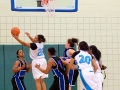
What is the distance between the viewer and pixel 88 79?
7.71m

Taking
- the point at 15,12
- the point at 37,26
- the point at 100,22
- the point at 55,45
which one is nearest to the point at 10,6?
the point at 15,12

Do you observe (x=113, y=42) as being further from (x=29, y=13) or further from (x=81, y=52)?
(x=81, y=52)

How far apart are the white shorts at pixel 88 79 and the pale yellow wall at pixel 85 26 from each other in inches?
119

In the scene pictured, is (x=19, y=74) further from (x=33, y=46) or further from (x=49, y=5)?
(x=49, y=5)

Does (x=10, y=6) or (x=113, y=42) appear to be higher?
(x=10, y=6)

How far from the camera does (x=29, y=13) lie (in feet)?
34.6

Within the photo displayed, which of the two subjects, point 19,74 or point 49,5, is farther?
point 49,5

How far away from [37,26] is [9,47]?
0.99 m

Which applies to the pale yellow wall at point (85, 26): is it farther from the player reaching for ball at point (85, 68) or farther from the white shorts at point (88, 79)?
the white shorts at point (88, 79)

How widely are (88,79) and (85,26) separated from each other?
3.24 meters

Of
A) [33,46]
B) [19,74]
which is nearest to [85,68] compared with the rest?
[33,46]

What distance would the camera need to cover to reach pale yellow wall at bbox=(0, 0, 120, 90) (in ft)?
34.5

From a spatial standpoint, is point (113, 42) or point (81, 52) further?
point (113, 42)

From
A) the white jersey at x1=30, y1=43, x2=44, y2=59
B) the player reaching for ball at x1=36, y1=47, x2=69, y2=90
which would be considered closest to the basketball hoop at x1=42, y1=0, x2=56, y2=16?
A: the white jersey at x1=30, y1=43, x2=44, y2=59
